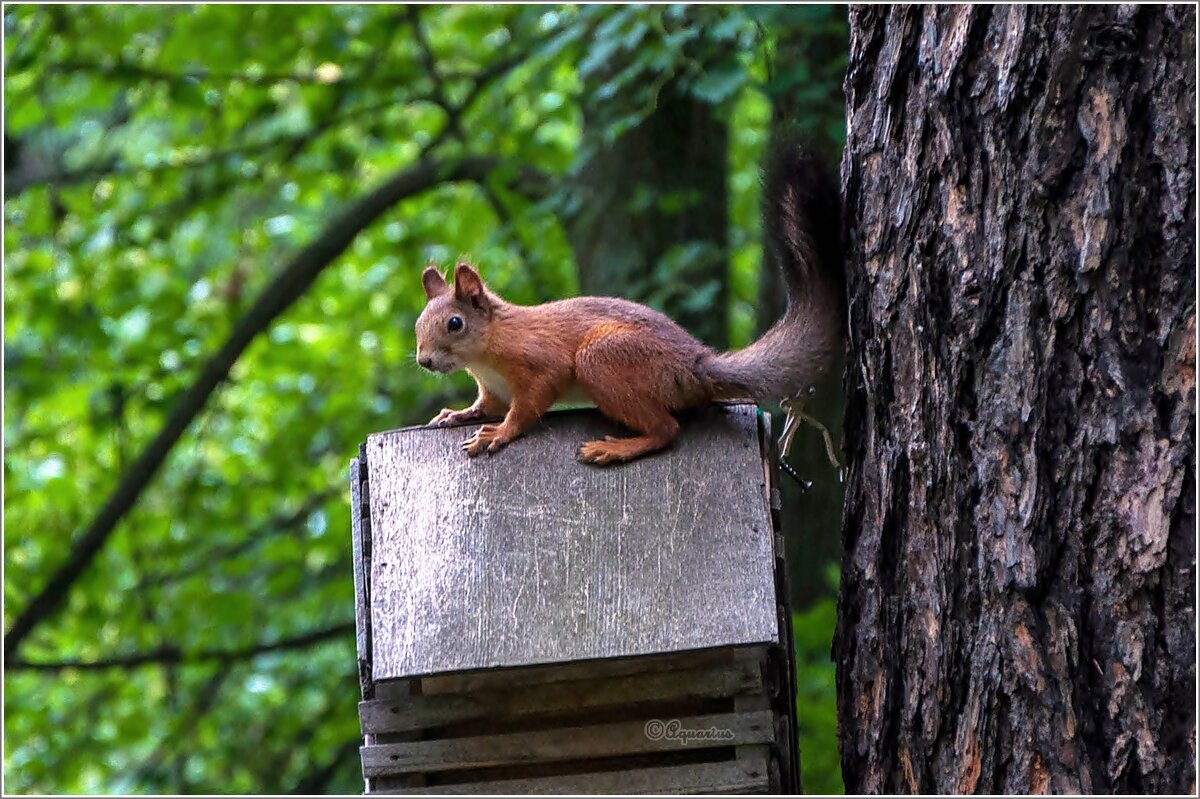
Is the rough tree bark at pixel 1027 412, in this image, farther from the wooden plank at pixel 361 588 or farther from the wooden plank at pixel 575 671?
the wooden plank at pixel 361 588

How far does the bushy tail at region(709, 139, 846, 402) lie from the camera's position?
2861 mm

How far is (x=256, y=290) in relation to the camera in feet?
26.7

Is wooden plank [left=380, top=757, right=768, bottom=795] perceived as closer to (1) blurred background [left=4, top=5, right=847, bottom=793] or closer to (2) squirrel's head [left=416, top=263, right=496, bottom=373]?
(2) squirrel's head [left=416, top=263, right=496, bottom=373]

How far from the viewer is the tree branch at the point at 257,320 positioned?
6.05 m

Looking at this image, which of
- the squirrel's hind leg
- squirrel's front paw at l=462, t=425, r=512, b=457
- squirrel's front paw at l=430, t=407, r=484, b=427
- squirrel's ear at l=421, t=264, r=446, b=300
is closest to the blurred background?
squirrel's ear at l=421, t=264, r=446, b=300

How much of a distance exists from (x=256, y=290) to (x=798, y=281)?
570 cm

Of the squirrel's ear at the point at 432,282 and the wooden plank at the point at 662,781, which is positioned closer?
the wooden plank at the point at 662,781

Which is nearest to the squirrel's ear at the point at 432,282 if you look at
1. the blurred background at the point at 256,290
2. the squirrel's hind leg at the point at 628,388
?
the squirrel's hind leg at the point at 628,388

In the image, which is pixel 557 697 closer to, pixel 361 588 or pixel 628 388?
pixel 361 588

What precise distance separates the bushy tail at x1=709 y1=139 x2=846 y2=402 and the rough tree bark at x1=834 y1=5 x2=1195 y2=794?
142 millimetres

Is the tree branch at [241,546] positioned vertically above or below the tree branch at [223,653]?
above

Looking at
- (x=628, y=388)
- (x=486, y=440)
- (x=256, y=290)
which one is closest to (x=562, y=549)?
(x=486, y=440)

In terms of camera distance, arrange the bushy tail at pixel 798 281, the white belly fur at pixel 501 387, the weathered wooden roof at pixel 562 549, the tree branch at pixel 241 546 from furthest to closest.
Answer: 1. the tree branch at pixel 241 546
2. the white belly fur at pixel 501 387
3. the bushy tail at pixel 798 281
4. the weathered wooden roof at pixel 562 549

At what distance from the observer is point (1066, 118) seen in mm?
2463
